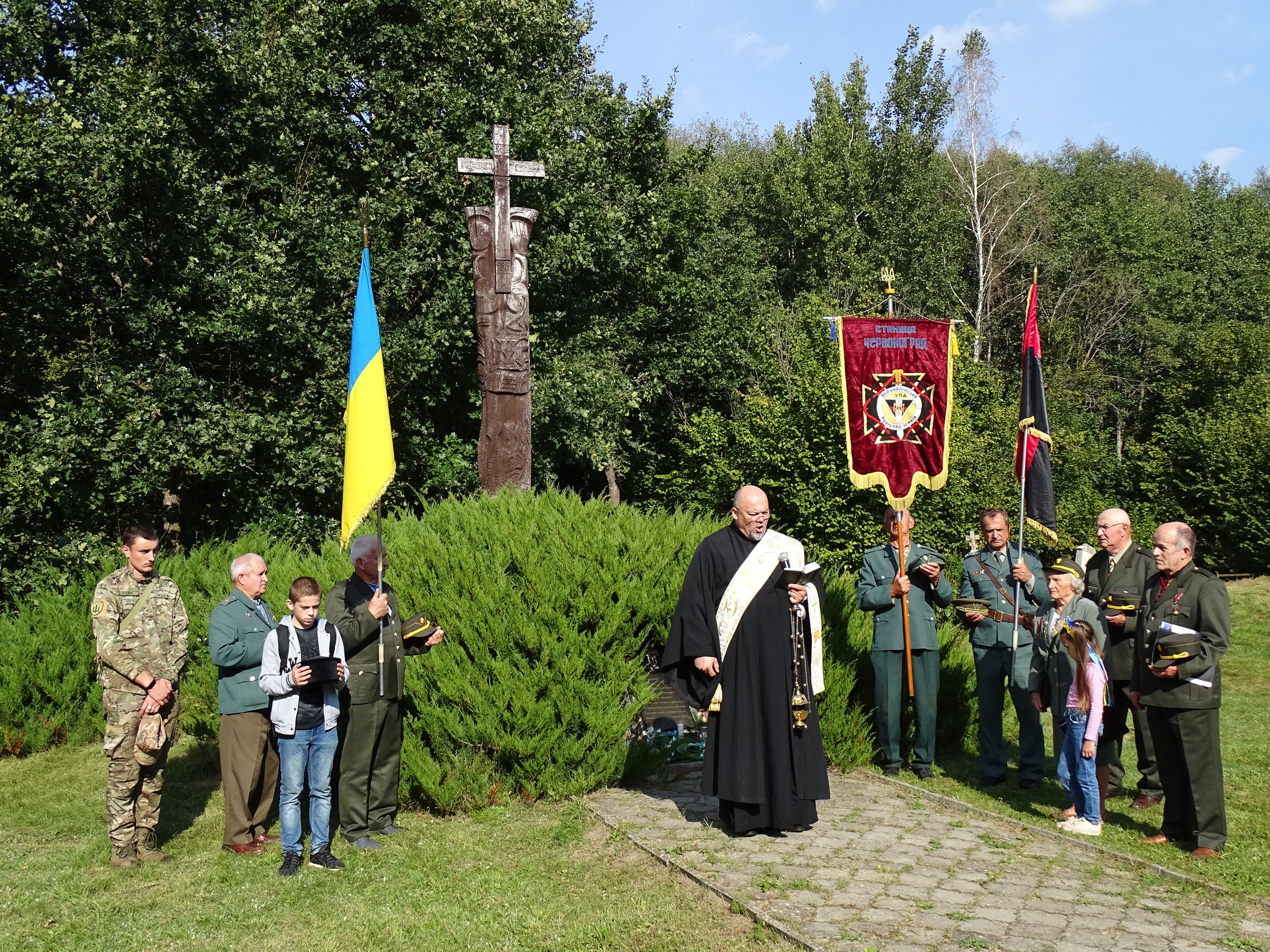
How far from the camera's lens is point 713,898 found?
18.0 feet

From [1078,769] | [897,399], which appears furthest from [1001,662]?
[897,399]

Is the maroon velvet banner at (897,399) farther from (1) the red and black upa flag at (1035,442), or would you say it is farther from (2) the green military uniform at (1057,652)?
(2) the green military uniform at (1057,652)

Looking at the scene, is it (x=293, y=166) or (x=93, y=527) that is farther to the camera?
(x=293, y=166)

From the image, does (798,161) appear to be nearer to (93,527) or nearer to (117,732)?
(93,527)

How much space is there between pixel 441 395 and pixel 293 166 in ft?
14.8

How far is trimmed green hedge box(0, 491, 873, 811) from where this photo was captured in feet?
23.8

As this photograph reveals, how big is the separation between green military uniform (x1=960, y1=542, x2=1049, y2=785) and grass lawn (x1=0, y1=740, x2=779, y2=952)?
124 inches

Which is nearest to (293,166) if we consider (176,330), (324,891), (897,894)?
(176,330)

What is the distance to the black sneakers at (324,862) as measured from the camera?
20.5 feet

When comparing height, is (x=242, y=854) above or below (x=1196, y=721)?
below

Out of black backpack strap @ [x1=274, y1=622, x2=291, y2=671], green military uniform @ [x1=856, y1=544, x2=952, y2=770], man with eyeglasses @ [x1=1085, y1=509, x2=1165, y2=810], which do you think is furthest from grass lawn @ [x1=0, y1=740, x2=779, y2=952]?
man with eyeglasses @ [x1=1085, y1=509, x2=1165, y2=810]

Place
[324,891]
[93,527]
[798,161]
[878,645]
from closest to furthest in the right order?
1. [324,891]
2. [878,645]
3. [93,527]
4. [798,161]

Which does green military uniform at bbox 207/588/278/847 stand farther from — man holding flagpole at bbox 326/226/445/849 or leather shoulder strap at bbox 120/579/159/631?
man holding flagpole at bbox 326/226/445/849

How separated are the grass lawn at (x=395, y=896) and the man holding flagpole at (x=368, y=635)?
1.05 ft
